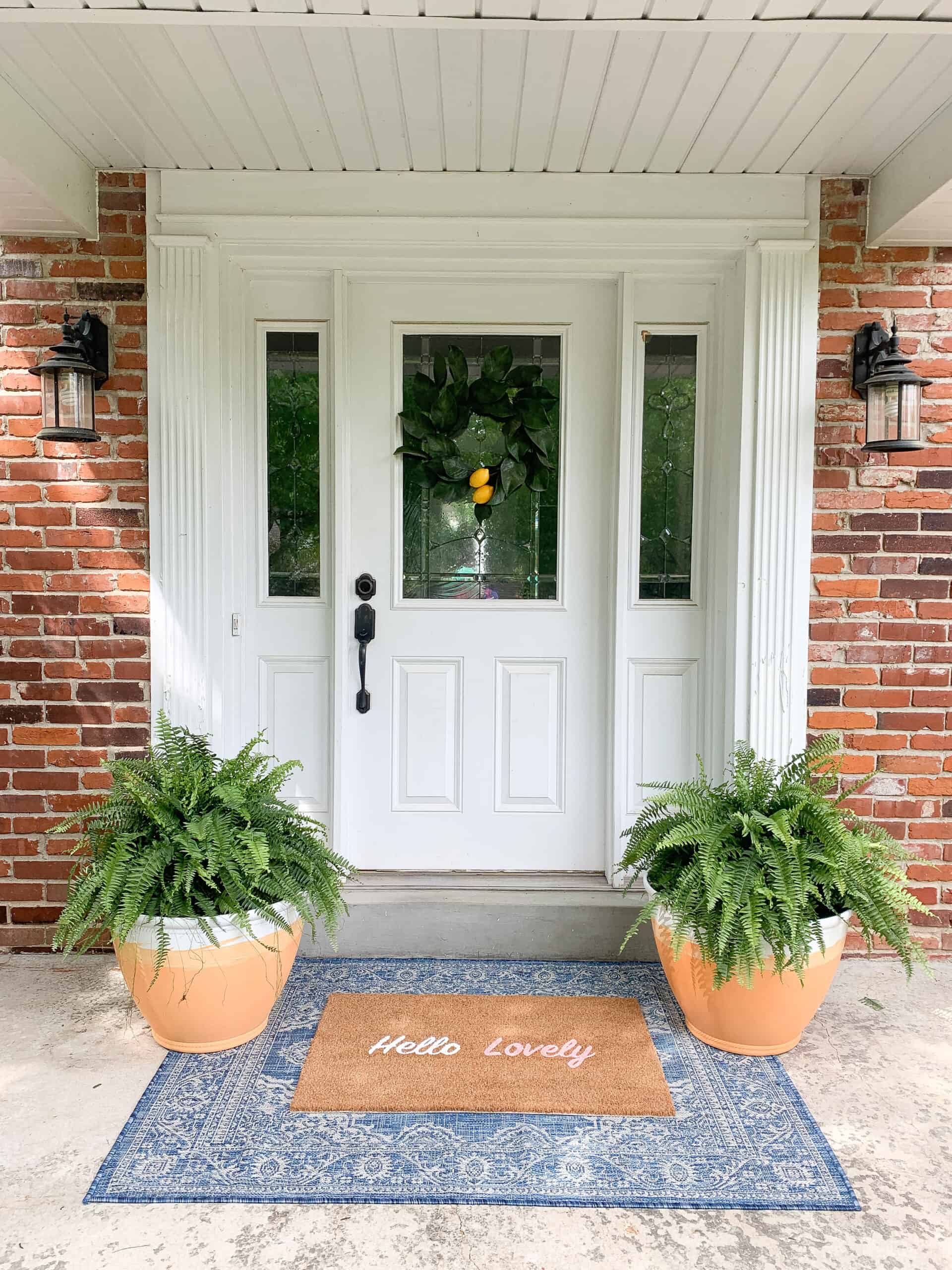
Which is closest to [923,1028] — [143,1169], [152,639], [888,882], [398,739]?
[888,882]

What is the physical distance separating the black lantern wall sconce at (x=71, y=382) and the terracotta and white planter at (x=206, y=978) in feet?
4.72

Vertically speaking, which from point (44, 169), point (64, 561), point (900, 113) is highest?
point (900, 113)

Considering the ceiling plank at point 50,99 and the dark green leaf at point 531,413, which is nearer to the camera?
the ceiling plank at point 50,99

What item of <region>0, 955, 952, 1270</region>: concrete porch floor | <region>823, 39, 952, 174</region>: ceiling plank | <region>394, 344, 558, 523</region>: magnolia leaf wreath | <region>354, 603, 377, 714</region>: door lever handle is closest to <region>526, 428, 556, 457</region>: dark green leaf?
<region>394, 344, 558, 523</region>: magnolia leaf wreath

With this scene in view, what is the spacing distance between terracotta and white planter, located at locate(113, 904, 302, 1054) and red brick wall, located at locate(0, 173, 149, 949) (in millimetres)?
784

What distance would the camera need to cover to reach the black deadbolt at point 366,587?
2.87 m

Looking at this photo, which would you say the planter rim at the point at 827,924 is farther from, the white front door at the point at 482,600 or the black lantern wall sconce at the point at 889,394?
the black lantern wall sconce at the point at 889,394

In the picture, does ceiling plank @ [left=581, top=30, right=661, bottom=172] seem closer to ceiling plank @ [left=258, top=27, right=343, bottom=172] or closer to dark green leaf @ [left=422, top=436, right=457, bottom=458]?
ceiling plank @ [left=258, top=27, right=343, bottom=172]

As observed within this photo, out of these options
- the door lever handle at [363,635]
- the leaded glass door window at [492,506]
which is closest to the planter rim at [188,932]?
the door lever handle at [363,635]

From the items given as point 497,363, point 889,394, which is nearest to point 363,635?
point 497,363

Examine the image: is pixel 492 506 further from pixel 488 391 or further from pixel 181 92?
pixel 181 92

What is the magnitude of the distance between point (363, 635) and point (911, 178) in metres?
2.11

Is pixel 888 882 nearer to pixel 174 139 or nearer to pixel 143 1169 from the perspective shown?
pixel 143 1169

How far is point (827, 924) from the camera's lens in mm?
2164
